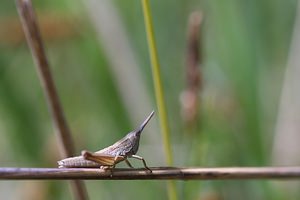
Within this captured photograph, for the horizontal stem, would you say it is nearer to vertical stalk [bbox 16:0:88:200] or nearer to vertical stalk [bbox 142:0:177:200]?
vertical stalk [bbox 142:0:177:200]

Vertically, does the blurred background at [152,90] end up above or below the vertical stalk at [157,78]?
below

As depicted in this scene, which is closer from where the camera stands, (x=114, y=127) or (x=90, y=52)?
(x=114, y=127)

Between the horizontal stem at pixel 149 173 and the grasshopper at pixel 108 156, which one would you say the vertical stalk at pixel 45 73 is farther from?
the horizontal stem at pixel 149 173

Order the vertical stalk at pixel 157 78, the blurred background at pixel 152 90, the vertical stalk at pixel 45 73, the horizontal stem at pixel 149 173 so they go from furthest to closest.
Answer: the blurred background at pixel 152 90, the vertical stalk at pixel 45 73, the vertical stalk at pixel 157 78, the horizontal stem at pixel 149 173

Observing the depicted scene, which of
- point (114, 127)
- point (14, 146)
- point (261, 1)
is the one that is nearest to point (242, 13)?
point (261, 1)

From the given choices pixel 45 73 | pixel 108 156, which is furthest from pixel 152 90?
pixel 108 156

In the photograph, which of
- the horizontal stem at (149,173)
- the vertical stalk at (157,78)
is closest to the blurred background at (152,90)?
the vertical stalk at (157,78)

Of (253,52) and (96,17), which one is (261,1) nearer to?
(253,52)
